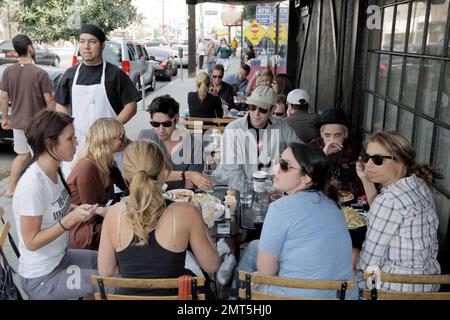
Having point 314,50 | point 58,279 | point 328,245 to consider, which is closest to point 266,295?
point 328,245

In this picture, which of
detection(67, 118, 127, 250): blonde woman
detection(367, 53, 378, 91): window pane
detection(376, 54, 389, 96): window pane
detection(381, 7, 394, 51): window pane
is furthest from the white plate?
detection(367, 53, 378, 91): window pane

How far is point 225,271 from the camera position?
8.91ft

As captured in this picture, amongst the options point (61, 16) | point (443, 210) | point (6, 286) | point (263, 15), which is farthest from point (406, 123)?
point (61, 16)

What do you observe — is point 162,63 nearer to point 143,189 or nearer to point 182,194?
point 182,194

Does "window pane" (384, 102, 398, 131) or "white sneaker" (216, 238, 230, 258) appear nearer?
"white sneaker" (216, 238, 230, 258)

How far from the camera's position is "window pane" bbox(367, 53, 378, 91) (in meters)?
5.54

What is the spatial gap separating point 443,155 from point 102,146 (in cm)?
275

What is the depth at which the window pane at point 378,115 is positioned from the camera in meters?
5.28

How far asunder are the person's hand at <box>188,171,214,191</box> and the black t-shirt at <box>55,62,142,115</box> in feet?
4.39

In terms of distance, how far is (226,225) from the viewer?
2.99 meters

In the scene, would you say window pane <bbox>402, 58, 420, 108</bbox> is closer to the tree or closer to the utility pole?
the utility pole

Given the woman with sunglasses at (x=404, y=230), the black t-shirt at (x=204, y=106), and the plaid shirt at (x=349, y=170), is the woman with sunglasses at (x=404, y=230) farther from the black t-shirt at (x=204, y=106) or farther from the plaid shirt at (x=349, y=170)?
the black t-shirt at (x=204, y=106)

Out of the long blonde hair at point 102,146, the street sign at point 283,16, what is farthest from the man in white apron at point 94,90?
the street sign at point 283,16

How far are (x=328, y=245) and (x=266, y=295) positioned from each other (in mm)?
399
